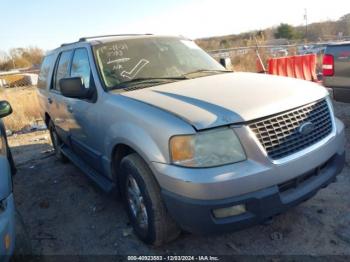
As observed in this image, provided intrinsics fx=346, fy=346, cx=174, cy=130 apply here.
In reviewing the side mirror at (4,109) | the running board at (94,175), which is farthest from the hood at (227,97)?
the side mirror at (4,109)

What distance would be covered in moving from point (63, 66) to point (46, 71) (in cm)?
117

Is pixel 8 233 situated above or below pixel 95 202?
above

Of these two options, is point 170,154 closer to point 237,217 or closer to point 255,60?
point 237,217

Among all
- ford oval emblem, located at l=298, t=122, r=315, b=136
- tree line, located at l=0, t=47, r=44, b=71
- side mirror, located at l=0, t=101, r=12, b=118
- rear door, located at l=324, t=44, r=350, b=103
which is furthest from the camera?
tree line, located at l=0, t=47, r=44, b=71

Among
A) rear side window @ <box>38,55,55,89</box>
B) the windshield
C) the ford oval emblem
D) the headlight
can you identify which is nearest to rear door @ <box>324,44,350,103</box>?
the windshield

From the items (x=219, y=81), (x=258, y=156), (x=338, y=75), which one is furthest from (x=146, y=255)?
(x=338, y=75)

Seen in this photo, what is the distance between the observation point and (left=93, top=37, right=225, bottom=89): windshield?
3.65m

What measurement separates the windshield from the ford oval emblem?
1.44m

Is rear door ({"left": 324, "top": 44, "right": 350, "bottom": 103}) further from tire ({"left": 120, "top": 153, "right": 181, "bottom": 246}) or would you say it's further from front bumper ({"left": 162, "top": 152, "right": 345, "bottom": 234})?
tire ({"left": 120, "top": 153, "right": 181, "bottom": 246})

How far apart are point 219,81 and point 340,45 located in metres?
2.90

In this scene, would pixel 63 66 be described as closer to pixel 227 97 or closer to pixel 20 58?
pixel 227 97

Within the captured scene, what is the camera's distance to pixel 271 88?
2.99m

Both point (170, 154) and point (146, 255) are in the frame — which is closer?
point (170, 154)

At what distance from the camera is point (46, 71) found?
5.89 m
